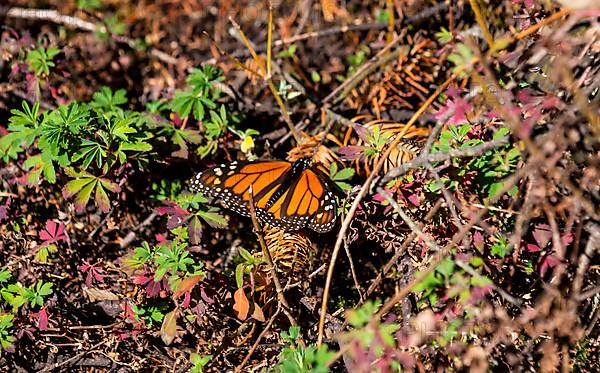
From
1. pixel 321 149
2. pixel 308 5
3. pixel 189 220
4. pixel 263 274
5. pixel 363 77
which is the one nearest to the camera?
pixel 263 274

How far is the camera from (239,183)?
10.6ft

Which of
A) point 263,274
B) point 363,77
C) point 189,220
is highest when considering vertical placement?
point 363,77

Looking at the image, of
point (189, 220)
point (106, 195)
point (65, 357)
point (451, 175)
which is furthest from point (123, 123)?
point (451, 175)

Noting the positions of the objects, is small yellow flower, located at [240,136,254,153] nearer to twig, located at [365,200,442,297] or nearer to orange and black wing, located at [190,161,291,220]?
orange and black wing, located at [190,161,291,220]

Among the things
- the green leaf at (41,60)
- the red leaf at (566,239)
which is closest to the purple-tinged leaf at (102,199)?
the green leaf at (41,60)

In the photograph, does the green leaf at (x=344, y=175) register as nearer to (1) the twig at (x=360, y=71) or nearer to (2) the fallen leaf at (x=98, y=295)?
(1) the twig at (x=360, y=71)

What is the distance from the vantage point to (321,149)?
3562 millimetres

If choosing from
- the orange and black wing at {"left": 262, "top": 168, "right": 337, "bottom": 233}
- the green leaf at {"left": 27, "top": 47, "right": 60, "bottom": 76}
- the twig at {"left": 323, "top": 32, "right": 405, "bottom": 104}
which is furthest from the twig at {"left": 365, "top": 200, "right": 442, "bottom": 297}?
the green leaf at {"left": 27, "top": 47, "right": 60, "bottom": 76}

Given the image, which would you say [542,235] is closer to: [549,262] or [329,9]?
[549,262]

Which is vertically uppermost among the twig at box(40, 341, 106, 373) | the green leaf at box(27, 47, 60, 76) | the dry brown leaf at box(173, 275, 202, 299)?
the green leaf at box(27, 47, 60, 76)

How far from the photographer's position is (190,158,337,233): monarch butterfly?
119 inches

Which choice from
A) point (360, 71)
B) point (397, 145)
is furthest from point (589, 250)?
point (360, 71)

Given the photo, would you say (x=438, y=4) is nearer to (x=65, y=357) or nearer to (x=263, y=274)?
(x=263, y=274)

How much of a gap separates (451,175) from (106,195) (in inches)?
72.7
